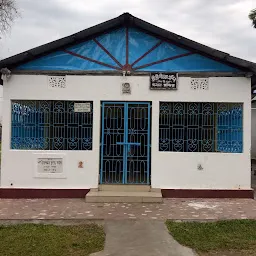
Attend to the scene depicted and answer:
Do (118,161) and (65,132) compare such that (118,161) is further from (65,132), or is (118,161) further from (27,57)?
(27,57)

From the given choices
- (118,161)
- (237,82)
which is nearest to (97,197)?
(118,161)

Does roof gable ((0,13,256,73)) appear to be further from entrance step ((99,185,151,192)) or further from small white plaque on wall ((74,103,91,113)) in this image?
entrance step ((99,185,151,192))

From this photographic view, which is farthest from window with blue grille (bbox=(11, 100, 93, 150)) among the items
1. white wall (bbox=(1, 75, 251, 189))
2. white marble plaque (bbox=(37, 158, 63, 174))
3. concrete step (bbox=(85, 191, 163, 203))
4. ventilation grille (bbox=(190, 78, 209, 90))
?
ventilation grille (bbox=(190, 78, 209, 90))

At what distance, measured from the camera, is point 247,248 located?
16.2 ft

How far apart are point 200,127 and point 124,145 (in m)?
1.86

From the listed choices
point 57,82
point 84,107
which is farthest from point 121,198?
point 57,82

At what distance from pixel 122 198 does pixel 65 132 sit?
6.83ft

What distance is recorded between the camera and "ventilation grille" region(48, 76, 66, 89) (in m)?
8.40

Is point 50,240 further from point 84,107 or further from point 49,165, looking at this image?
point 84,107

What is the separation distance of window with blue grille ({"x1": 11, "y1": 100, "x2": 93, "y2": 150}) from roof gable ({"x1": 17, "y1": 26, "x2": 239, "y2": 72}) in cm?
93

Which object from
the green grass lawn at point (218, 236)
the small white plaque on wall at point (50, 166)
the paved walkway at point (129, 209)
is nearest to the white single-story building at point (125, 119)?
the small white plaque on wall at point (50, 166)

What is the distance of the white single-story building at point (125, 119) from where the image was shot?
8359 mm

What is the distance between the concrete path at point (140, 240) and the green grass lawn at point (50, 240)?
0.58 feet

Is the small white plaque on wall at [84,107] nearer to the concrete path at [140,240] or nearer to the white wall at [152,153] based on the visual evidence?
the white wall at [152,153]
